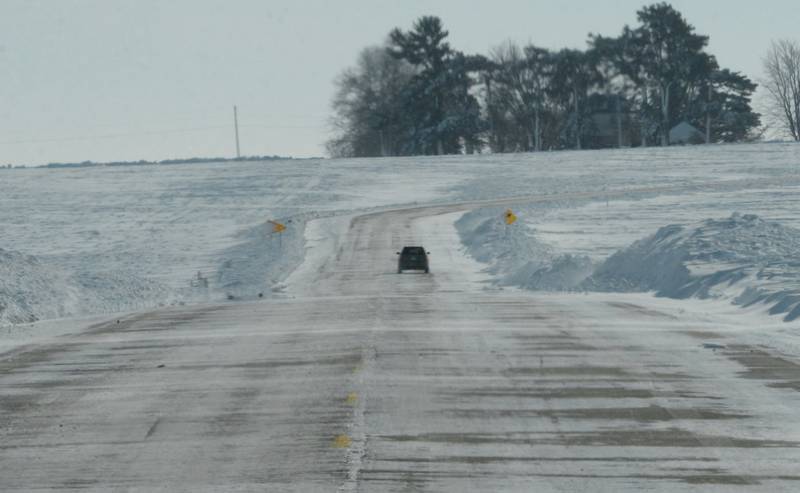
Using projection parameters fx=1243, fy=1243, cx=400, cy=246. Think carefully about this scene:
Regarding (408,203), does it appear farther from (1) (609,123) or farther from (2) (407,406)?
(2) (407,406)

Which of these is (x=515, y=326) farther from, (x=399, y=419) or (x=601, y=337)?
(x=399, y=419)

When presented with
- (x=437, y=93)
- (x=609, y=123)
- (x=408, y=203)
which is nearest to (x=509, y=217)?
(x=408, y=203)

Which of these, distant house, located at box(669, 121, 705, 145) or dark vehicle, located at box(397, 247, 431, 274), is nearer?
dark vehicle, located at box(397, 247, 431, 274)

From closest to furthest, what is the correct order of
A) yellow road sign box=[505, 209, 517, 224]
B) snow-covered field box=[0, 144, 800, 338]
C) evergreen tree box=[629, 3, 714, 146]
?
snow-covered field box=[0, 144, 800, 338]
yellow road sign box=[505, 209, 517, 224]
evergreen tree box=[629, 3, 714, 146]

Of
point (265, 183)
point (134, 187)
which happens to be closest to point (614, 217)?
point (265, 183)

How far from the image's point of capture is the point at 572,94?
123 metres

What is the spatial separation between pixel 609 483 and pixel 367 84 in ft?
419

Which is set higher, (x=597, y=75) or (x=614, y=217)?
(x=597, y=75)

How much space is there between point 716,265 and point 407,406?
1668 cm

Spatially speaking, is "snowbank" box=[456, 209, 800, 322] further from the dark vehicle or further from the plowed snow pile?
the dark vehicle

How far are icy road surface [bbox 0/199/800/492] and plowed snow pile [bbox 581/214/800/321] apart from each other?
82.7 inches

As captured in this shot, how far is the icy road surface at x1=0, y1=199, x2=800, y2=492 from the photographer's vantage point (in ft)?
31.8

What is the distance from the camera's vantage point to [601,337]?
18.2m

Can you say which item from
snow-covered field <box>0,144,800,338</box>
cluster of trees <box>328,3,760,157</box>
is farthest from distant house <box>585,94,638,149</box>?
snow-covered field <box>0,144,800,338</box>
